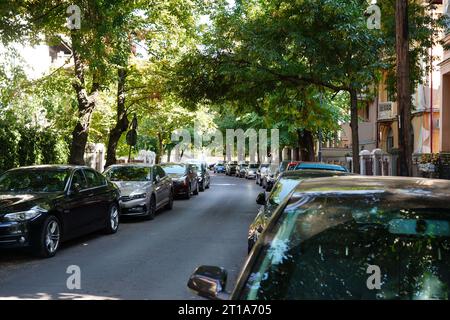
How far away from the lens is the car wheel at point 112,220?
1250 centimetres

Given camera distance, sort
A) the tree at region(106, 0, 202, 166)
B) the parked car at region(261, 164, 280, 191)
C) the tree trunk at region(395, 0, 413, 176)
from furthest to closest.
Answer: the parked car at region(261, 164, 280, 191)
the tree at region(106, 0, 202, 166)
the tree trunk at region(395, 0, 413, 176)

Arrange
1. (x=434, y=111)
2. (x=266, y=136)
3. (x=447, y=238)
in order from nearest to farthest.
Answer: (x=447, y=238)
(x=434, y=111)
(x=266, y=136)

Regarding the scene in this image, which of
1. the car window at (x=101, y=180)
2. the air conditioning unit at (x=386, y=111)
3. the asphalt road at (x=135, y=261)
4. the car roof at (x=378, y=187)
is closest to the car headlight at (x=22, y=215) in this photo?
the asphalt road at (x=135, y=261)

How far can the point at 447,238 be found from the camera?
324 centimetres

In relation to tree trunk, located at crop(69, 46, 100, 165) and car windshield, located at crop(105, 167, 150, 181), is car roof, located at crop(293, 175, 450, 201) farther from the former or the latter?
tree trunk, located at crop(69, 46, 100, 165)

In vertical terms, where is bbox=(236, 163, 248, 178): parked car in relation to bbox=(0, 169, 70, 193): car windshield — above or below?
below

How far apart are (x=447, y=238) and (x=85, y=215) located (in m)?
8.90

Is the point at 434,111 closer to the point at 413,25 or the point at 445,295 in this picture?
the point at 413,25

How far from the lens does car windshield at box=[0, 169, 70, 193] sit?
10555 mm

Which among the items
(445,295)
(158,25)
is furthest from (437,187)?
(158,25)

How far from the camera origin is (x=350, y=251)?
3279 mm

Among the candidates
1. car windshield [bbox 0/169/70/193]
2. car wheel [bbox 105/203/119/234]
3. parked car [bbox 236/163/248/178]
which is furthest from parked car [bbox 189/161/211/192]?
parked car [bbox 236/163/248/178]

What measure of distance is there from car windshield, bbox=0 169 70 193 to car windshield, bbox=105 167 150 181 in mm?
4796

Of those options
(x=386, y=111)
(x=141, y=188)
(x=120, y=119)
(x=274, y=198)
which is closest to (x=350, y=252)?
(x=274, y=198)
